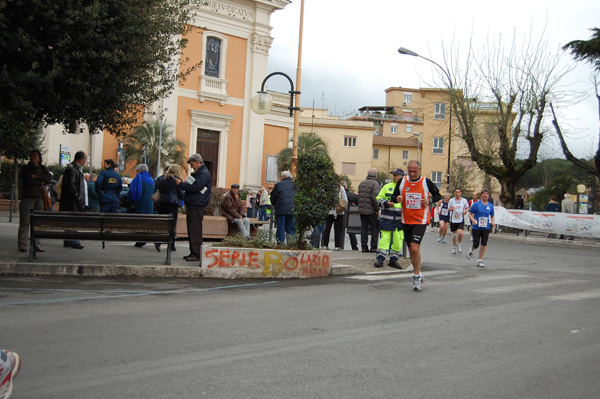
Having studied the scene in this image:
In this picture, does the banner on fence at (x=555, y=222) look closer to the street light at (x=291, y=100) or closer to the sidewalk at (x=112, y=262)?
the street light at (x=291, y=100)

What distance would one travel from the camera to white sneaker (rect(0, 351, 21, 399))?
4.12 m

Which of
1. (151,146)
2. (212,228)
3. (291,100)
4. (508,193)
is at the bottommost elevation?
(212,228)

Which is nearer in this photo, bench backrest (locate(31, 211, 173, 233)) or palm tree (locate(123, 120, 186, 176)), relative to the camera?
bench backrest (locate(31, 211, 173, 233))

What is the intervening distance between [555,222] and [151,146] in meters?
23.2

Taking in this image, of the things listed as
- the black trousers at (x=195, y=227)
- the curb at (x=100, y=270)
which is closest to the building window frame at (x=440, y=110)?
the black trousers at (x=195, y=227)

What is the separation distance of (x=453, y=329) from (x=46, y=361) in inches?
159

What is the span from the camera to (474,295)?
952 cm

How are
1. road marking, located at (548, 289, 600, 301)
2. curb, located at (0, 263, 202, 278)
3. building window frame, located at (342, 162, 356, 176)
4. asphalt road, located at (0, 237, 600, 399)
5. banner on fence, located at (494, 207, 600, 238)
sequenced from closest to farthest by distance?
asphalt road, located at (0, 237, 600, 399) < road marking, located at (548, 289, 600, 301) < curb, located at (0, 263, 202, 278) < banner on fence, located at (494, 207, 600, 238) < building window frame, located at (342, 162, 356, 176)

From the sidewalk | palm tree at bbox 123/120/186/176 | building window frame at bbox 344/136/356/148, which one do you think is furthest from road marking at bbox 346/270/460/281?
Result: building window frame at bbox 344/136/356/148

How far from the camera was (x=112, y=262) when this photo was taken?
36.1 feet

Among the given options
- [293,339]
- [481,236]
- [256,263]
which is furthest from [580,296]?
[293,339]

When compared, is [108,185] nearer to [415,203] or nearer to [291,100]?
[291,100]

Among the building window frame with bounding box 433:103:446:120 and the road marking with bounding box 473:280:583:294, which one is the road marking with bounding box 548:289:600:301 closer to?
the road marking with bounding box 473:280:583:294

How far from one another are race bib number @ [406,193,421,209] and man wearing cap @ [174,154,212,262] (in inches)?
141
